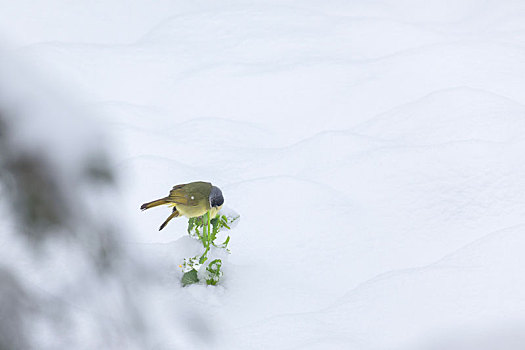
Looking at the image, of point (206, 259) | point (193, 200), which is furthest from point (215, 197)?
point (206, 259)

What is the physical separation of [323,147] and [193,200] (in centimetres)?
120

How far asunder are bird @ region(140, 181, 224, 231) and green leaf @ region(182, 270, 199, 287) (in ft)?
0.72

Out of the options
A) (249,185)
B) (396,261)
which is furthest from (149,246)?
(396,261)

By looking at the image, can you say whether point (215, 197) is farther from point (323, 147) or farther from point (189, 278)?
point (323, 147)

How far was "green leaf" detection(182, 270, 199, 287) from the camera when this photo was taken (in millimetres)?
1993

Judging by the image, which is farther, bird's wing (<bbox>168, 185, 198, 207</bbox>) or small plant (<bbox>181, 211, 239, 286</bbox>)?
small plant (<bbox>181, 211, 239, 286</bbox>)

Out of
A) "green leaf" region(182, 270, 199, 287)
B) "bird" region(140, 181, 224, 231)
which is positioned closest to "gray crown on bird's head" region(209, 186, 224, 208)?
"bird" region(140, 181, 224, 231)

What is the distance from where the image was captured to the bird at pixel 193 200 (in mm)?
1852

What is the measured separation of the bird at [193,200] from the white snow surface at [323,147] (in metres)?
0.21

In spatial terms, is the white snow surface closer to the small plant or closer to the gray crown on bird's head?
the small plant

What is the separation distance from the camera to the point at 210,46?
155 inches

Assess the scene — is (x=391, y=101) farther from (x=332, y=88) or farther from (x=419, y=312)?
(x=419, y=312)

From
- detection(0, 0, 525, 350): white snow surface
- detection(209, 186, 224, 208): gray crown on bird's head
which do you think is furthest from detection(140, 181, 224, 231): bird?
detection(0, 0, 525, 350): white snow surface

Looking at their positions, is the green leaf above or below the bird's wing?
below
